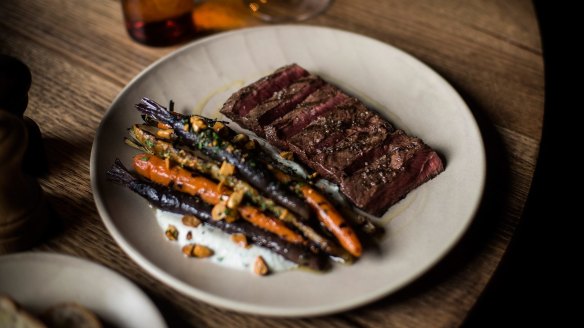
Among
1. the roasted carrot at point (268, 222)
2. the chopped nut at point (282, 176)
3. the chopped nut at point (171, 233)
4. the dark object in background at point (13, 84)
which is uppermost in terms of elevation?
the dark object in background at point (13, 84)

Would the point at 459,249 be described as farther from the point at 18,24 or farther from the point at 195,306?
the point at 18,24

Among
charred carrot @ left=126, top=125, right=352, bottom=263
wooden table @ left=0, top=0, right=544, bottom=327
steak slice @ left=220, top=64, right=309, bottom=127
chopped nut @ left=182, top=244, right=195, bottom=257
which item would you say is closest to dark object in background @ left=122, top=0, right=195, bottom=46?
wooden table @ left=0, top=0, right=544, bottom=327

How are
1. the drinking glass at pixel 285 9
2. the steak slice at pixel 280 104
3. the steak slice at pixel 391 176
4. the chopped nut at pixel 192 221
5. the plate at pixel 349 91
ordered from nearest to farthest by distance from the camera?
the plate at pixel 349 91 → the chopped nut at pixel 192 221 → the steak slice at pixel 391 176 → the steak slice at pixel 280 104 → the drinking glass at pixel 285 9

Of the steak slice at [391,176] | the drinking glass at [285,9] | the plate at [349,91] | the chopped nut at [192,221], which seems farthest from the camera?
the drinking glass at [285,9]

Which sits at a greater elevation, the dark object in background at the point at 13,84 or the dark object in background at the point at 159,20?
the dark object in background at the point at 13,84

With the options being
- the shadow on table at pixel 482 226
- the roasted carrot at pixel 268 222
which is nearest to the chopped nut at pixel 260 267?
the roasted carrot at pixel 268 222

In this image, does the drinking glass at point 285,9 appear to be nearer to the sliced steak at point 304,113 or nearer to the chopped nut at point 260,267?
the sliced steak at point 304,113

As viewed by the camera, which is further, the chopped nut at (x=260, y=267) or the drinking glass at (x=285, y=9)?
the drinking glass at (x=285, y=9)
